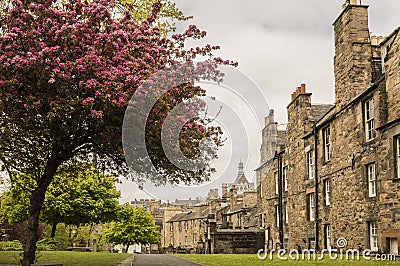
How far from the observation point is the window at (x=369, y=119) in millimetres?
24000

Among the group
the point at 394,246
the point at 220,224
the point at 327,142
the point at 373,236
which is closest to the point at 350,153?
the point at 327,142

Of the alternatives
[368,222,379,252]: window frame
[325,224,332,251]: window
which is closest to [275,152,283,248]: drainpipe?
[325,224,332,251]: window

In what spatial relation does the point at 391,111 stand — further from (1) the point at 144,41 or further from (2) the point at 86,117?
(2) the point at 86,117

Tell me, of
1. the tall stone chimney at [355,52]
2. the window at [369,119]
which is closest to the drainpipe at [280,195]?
the tall stone chimney at [355,52]

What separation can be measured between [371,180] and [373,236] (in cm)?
268

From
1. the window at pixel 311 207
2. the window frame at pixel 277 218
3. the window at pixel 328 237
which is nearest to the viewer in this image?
the window at pixel 328 237

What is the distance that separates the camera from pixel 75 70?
12.9 meters

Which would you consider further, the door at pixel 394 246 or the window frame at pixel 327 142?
the window frame at pixel 327 142

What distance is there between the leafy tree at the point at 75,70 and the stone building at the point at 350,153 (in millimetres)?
10691

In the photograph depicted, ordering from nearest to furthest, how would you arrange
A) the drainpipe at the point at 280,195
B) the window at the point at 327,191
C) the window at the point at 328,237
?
1. the window at the point at 328,237
2. the window at the point at 327,191
3. the drainpipe at the point at 280,195

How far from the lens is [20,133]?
15078 millimetres

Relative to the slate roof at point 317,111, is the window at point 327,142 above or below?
below

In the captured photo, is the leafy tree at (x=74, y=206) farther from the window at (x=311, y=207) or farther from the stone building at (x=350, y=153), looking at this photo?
the window at (x=311, y=207)

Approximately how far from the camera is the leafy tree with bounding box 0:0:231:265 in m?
12.8
